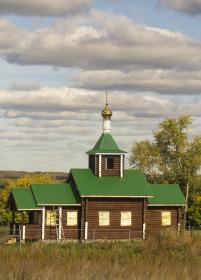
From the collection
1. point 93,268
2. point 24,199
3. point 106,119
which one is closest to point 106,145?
point 106,119

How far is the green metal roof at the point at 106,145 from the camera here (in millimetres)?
39156

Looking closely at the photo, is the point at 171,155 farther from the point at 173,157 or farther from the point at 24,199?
the point at 24,199

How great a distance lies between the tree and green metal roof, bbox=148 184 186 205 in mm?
12976

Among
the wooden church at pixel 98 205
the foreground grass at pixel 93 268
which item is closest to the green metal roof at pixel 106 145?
the wooden church at pixel 98 205

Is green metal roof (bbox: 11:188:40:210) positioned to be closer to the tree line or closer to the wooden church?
the wooden church

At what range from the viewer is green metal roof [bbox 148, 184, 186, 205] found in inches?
1522

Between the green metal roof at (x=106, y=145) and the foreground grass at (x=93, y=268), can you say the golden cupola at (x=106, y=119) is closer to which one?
the green metal roof at (x=106, y=145)

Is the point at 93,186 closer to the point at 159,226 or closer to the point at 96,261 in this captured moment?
the point at 159,226

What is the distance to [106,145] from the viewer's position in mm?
39531

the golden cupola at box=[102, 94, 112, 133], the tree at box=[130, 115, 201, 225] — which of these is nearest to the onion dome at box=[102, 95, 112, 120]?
the golden cupola at box=[102, 94, 112, 133]

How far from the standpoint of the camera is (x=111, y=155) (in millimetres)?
39188

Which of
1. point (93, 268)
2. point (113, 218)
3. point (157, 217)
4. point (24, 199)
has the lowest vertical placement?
point (93, 268)

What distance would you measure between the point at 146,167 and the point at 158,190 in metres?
15.1

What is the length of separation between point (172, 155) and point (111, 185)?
1768cm
